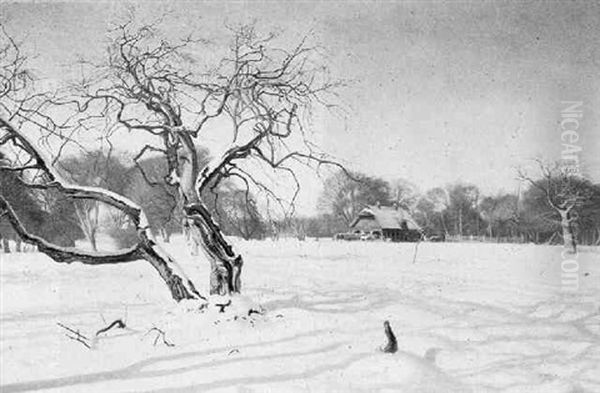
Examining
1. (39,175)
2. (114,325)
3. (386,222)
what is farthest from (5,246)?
(386,222)

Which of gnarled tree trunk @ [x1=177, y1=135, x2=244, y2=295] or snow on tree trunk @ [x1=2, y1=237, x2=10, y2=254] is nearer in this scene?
gnarled tree trunk @ [x1=177, y1=135, x2=244, y2=295]

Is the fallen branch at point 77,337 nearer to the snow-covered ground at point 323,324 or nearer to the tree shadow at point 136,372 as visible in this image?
the snow-covered ground at point 323,324

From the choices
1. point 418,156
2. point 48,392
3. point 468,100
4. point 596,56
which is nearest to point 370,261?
point 418,156

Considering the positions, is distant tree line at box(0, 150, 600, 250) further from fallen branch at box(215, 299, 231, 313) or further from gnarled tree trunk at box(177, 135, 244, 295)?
fallen branch at box(215, 299, 231, 313)

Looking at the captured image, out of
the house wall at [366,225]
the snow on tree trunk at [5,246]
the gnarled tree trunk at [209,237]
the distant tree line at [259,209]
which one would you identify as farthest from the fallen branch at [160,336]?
the snow on tree trunk at [5,246]

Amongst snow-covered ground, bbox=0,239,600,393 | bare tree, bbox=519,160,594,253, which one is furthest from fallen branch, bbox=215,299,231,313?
bare tree, bbox=519,160,594,253

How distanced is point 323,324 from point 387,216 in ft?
4.18

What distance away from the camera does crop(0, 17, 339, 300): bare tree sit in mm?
4816

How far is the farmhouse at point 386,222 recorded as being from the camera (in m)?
4.82

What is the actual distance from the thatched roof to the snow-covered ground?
37 centimetres

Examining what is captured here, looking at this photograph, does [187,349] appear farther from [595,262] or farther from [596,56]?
[596,56]

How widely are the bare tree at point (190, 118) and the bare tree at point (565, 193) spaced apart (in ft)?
6.20

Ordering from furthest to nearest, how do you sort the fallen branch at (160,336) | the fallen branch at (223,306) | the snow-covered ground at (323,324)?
the fallen branch at (223,306), the fallen branch at (160,336), the snow-covered ground at (323,324)

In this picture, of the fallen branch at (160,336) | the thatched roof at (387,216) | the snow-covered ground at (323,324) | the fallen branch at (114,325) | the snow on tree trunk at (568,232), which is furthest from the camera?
the thatched roof at (387,216)
